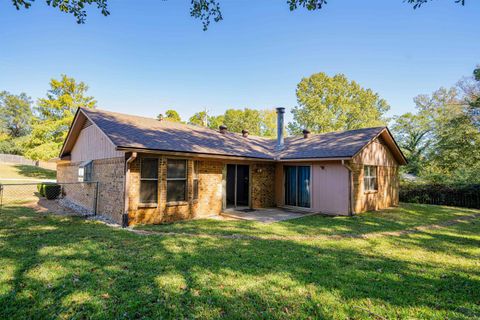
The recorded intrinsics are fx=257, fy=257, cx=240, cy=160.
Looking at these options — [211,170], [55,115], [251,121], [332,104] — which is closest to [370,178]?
[211,170]

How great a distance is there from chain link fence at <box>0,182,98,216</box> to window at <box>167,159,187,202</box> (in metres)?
Result: 3.42

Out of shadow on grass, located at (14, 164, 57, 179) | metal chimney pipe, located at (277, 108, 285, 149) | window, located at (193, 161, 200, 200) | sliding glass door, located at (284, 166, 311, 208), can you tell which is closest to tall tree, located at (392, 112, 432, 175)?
metal chimney pipe, located at (277, 108, 285, 149)

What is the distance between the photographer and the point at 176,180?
940cm

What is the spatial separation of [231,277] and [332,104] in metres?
31.6

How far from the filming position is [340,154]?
10805 millimetres

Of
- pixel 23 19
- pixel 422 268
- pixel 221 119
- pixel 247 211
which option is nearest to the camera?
pixel 422 268

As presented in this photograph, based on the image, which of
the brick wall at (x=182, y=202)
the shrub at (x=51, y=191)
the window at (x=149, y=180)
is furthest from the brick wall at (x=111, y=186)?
the shrub at (x=51, y=191)

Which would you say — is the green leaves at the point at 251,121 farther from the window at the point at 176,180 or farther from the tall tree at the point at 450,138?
the window at the point at 176,180

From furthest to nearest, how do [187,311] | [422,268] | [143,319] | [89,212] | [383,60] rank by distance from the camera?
[383,60]
[89,212]
[422,268]
[187,311]
[143,319]

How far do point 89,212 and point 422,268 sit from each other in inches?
444

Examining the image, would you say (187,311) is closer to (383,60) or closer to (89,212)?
(89,212)

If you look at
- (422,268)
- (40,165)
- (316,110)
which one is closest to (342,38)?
(422,268)

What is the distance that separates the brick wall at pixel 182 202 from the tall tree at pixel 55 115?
60.8ft

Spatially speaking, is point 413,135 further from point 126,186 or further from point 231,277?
point 231,277
